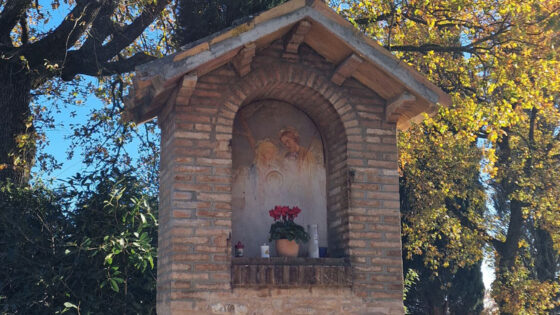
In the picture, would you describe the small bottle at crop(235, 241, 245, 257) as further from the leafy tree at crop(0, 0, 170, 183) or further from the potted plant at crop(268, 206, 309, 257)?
the leafy tree at crop(0, 0, 170, 183)

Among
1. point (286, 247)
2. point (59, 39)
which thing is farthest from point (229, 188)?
point (59, 39)

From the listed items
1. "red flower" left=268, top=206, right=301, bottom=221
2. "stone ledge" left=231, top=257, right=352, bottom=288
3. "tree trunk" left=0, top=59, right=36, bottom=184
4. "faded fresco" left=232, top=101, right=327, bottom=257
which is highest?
"tree trunk" left=0, top=59, right=36, bottom=184

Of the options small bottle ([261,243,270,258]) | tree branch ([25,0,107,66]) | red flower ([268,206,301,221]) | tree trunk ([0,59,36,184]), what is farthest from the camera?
tree branch ([25,0,107,66])

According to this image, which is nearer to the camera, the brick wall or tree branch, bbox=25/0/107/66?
the brick wall

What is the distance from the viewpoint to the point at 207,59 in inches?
258

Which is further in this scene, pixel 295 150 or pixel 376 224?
pixel 295 150

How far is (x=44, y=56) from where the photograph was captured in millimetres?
11977

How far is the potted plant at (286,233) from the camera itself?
7012 mm

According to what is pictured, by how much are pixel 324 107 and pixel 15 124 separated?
6.69 meters

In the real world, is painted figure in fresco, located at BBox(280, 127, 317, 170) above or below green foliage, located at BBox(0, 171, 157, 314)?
above

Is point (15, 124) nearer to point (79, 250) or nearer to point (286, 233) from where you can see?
point (79, 250)

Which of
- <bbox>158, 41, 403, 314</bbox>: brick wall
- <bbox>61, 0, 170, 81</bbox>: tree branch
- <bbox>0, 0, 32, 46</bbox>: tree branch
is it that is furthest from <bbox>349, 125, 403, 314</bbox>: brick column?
<bbox>0, 0, 32, 46</bbox>: tree branch

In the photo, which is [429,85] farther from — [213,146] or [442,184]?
[442,184]

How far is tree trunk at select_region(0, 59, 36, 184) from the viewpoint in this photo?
11.4 meters
